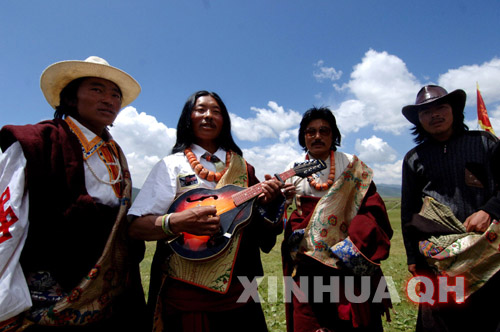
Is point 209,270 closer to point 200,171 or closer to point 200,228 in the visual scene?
point 200,228

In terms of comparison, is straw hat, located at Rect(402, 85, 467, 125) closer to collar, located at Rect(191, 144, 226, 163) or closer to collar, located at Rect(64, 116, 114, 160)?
collar, located at Rect(191, 144, 226, 163)

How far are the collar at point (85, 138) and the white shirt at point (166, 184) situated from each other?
0.47m

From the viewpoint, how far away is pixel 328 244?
2600mm

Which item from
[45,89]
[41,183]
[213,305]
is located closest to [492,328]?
[213,305]

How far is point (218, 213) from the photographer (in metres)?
2.26

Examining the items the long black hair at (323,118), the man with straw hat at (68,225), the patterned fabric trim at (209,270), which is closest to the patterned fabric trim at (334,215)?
the long black hair at (323,118)

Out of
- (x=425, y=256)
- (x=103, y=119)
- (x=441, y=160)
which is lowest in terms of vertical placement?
(x=425, y=256)

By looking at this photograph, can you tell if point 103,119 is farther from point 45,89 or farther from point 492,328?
point 492,328

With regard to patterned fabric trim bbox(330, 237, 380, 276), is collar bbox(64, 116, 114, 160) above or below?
above

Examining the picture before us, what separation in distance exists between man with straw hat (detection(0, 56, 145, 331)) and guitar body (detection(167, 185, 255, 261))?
1.50ft

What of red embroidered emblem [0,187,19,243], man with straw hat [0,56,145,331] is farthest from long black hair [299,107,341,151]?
red embroidered emblem [0,187,19,243]

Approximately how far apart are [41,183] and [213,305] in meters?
1.46

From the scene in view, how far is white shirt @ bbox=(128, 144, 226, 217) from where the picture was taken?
7.21ft

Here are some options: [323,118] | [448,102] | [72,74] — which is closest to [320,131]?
[323,118]
